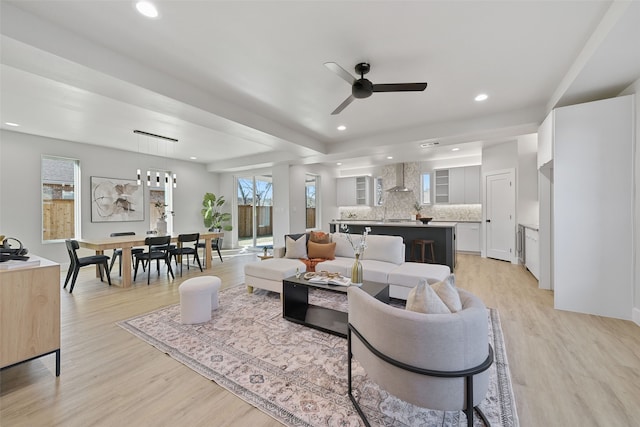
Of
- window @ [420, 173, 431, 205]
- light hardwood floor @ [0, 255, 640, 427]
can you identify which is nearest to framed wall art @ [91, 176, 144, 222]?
light hardwood floor @ [0, 255, 640, 427]

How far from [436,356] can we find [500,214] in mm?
6403

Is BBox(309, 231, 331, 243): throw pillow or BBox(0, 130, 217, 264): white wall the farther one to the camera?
BBox(0, 130, 217, 264): white wall

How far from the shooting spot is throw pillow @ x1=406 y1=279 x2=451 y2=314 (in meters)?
1.36

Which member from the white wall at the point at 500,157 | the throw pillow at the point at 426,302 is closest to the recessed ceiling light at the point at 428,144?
the white wall at the point at 500,157

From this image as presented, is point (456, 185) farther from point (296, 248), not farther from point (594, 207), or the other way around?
point (296, 248)

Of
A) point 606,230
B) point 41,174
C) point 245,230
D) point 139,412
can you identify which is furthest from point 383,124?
point 41,174

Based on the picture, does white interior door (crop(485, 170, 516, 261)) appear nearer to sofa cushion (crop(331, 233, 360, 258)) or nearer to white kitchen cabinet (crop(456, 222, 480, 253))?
white kitchen cabinet (crop(456, 222, 480, 253))

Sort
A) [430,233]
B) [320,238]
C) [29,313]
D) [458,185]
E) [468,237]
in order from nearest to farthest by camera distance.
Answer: [29,313] < [320,238] < [430,233] < [468,237] < [458,185]

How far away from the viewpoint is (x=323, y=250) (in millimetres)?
4363

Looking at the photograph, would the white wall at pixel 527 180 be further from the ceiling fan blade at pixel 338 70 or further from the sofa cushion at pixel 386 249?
the ceiling fan blade at pixel 338 70

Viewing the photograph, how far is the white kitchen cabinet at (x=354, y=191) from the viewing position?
8.84m

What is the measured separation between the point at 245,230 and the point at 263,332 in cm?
655

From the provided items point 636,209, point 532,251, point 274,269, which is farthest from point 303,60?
point 532,251

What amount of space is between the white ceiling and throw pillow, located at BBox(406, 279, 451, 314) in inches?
84.2
